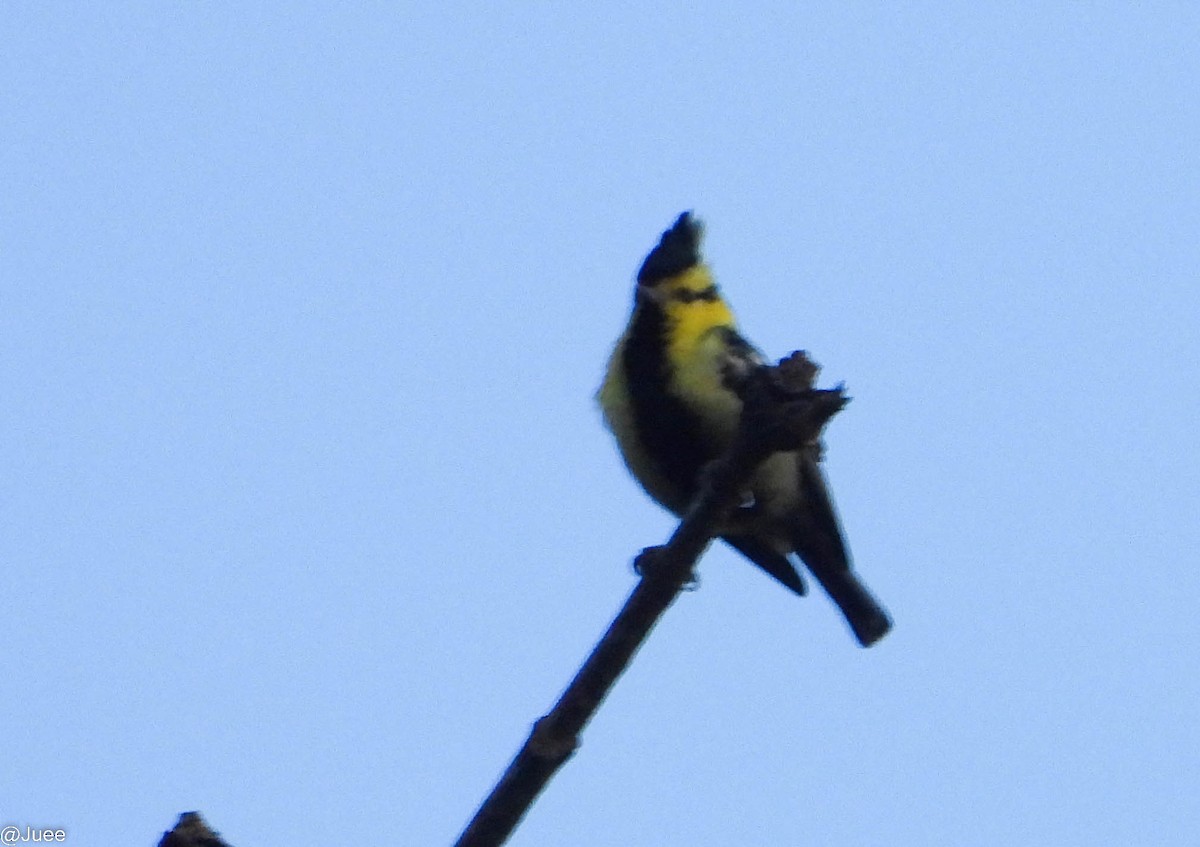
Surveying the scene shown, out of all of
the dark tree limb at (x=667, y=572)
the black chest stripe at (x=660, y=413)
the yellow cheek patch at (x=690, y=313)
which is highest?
the yellow cheek patch at (x=690, y=313)

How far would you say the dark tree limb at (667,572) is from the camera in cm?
224

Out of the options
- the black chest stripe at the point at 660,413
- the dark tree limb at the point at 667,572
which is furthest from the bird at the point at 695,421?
the dark tree limb at the point at 667,572

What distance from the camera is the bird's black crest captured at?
4.73 metres

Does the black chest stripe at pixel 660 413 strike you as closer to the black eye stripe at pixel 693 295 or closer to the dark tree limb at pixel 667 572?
the black eye stripe at pixel 693 295

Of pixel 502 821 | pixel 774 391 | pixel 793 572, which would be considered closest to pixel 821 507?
pixel 793 572

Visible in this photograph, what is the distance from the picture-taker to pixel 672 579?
2359 mm

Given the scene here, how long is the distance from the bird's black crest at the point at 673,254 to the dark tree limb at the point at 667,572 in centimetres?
224

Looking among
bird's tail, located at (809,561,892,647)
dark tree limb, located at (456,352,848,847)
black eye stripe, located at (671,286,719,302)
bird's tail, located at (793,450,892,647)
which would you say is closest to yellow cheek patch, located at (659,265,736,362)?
black eye stripe, located at (671,286,719,302)

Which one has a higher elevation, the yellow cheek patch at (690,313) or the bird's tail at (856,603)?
the yellow cheek patch at (690,313)

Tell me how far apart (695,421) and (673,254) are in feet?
2.08

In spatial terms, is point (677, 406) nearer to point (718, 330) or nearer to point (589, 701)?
point (718, 330)

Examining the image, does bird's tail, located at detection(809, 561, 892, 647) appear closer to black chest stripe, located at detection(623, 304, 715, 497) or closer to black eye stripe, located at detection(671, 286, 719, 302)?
black chest stripe, located at detection(623, 304, 715, 497)

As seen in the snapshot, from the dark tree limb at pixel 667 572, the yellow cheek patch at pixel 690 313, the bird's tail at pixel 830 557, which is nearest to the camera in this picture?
the dark tree limb at pixel 667 572

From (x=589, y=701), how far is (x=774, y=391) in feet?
1.83
